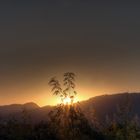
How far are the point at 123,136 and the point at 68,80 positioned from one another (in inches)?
298

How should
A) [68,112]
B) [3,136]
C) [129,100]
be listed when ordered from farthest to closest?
[3,136], [129,100], [68,112]

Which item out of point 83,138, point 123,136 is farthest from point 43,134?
Answer: point 123,136

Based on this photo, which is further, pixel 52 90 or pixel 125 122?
pixel 125 122

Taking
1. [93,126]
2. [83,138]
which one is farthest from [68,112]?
[93,126]

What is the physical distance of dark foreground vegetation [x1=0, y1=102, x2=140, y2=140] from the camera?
3225 cm

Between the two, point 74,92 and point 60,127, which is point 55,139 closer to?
point 60,127

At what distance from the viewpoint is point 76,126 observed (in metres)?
32.7

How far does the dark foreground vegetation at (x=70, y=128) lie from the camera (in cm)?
3225

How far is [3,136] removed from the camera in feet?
125

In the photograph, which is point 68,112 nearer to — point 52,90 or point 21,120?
point 52,90

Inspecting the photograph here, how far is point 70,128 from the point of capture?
32.7 m

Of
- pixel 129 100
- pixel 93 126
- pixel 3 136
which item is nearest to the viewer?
pixel 129 100

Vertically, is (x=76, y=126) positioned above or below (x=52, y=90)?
below

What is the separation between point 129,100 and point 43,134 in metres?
9.34
